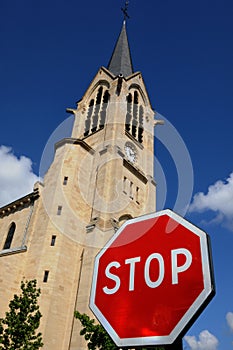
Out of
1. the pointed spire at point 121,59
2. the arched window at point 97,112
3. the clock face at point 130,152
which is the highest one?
the pointed spire at point 121,59

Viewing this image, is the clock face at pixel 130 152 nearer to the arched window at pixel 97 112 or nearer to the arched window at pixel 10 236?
the arched window at pixel 97 112

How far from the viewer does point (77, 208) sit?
22.6 metres

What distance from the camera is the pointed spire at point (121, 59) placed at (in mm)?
38469

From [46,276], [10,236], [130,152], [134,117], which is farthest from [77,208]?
[134,117]

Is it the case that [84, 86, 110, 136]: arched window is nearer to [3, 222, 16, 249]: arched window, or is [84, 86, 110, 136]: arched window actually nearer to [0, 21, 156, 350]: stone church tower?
[0, 21, 156, 350]: stone church tower

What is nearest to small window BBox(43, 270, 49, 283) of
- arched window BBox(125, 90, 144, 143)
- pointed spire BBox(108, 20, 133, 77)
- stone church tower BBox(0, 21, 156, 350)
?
stone church tower BBox(0, 21, 156, 350)

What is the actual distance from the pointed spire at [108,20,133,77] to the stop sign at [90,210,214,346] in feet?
122

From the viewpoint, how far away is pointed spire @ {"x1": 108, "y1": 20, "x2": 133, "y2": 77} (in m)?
38.5

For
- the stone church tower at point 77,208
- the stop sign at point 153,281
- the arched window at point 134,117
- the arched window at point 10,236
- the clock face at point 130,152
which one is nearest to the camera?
the stop sign at point 153,281

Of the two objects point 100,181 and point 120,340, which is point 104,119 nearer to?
point 100,181

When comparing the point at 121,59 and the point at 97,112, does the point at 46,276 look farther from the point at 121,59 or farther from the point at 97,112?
the point at 121,59

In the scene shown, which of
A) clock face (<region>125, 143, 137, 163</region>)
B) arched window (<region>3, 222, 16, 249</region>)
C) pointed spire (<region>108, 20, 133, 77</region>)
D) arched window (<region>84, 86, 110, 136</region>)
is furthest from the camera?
pointed spire (<region>108, 20, 133, 77</region>)

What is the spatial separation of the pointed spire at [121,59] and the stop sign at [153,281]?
3719 cm

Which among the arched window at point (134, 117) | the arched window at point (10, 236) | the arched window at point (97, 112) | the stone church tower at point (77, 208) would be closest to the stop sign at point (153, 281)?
the stone church tower at point (77, 208)
